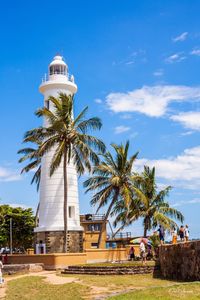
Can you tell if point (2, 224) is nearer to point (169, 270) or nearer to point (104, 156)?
point (104, 156)

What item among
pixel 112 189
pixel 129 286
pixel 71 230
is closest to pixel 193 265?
pixel 129 286

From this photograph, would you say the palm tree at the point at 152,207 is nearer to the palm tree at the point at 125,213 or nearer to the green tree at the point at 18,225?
the palm tree at the point at 125,213

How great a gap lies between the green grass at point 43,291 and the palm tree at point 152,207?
2057 centimetres

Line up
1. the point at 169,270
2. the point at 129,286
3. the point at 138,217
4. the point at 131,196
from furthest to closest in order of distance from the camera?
the point at 138,217 < the point at 131,196 < the point at 169,270 < the point at 129,286

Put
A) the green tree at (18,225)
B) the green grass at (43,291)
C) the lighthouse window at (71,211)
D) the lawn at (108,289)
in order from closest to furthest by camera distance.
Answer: the lawn at (108,289) < the green grass at (43,291) < the lighthouse window at (71,211) < the green tree at (18,225)

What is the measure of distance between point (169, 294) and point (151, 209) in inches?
1097

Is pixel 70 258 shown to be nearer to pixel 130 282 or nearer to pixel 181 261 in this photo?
pixel 130 282

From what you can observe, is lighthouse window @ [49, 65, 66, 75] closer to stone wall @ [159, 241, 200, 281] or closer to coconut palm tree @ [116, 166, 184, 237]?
coconut palm tree @ [116, 166, 184, 237]

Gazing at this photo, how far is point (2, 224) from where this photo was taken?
5206 cm

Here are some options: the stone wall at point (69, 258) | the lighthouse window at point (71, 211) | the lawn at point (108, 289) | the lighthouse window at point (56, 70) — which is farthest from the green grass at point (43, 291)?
the lighthouse window at point (56, 70)

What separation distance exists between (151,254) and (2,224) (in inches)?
984

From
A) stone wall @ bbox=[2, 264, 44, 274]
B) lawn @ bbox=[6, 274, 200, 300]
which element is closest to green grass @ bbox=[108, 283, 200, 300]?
lawn @ bbox=[6, 274, 200, 300]

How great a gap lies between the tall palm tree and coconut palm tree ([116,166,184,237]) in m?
7.44

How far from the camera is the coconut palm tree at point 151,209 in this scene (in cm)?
4112
